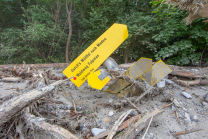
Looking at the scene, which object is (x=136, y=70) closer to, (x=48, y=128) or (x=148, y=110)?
(x=148, y=110)

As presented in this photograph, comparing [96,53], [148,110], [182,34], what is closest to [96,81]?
[96,53]

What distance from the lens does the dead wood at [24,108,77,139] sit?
3.53 ft

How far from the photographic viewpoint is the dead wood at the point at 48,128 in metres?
1.08

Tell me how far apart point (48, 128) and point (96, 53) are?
152cm

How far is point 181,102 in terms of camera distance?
2182mm

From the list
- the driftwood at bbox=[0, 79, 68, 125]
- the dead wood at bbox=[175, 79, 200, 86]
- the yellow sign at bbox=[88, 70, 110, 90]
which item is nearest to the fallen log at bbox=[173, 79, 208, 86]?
the dead wood at bbox=[175, 79, 200, 86]

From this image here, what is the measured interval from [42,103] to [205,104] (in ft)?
9.42

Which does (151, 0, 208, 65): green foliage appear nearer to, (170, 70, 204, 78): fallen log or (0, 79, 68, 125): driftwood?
(170, 70, 204, 78): fallen log

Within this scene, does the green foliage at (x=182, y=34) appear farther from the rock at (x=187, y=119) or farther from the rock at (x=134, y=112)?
the rock at (x=134, y=112)

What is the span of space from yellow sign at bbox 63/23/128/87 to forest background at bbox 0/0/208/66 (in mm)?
2717

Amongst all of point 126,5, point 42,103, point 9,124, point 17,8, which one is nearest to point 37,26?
point 17,8

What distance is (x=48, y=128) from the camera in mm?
1111

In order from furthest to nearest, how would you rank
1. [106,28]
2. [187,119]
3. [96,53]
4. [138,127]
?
[106,28] < [96,53] < [187,119] < [138,127]

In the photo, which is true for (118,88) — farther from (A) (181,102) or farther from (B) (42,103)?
(B) (42,103)
